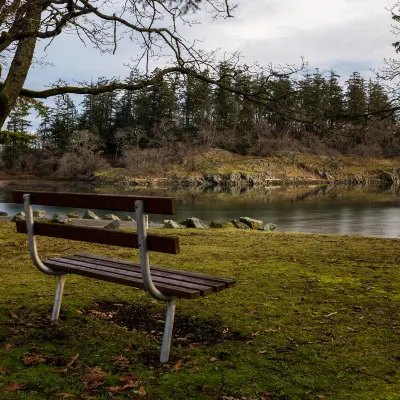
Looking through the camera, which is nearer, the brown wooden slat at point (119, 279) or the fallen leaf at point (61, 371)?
the fallen leaf at point (61, 371)

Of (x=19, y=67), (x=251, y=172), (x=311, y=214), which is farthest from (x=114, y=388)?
(x=251, y=172)

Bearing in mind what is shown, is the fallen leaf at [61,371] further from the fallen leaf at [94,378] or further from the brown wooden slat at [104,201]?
the brown wooden slat at [104,201]

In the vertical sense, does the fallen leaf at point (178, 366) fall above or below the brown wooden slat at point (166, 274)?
below

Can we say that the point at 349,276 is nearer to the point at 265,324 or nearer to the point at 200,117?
the point at 265,324

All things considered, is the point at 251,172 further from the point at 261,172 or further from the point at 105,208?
the point at 105,208

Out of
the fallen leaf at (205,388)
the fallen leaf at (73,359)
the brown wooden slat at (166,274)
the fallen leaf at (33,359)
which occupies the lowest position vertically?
the fallen leaf at (205,388)

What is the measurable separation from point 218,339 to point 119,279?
3.64 feet

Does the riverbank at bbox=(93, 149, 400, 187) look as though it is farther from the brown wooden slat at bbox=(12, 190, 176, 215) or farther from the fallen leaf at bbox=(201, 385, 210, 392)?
the fallen leaf at bbox=(201, 385, 210, 392)

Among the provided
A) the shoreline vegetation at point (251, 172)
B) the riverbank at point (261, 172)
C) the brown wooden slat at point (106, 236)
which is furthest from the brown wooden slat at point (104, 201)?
the riverbank at point (261, 172)

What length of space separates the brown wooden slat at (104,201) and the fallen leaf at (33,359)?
129cm

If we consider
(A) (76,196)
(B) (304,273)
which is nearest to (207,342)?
(A) (76,196)

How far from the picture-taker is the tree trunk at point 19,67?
23.6ft

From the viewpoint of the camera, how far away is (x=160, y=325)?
465 centimetres

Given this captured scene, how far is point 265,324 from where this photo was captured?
185 inches
